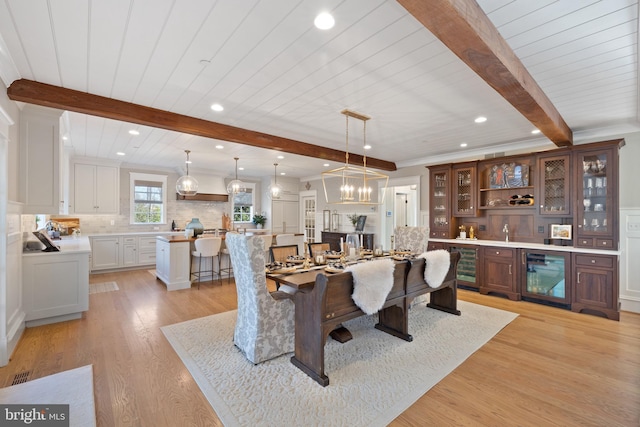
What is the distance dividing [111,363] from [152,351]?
330 millimetres

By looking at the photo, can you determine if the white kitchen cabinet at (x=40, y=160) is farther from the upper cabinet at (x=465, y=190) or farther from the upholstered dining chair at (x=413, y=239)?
the upper cabinet at (x=465, y=190)

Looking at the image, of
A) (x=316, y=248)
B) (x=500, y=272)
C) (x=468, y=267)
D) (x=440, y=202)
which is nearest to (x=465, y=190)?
(x=440, y=202)

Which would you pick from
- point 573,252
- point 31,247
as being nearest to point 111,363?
point 31,247

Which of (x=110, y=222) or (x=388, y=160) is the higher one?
(x=388, y=160)

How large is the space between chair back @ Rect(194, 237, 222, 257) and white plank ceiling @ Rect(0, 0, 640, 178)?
214 centimetres

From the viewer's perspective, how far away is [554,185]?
4473 mm

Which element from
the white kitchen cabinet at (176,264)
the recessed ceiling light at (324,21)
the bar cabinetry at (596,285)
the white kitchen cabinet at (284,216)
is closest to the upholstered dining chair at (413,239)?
the bar cabinetry at (596,285)

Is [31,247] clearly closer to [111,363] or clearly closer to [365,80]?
[111,363]

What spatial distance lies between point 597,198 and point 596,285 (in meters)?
1.21

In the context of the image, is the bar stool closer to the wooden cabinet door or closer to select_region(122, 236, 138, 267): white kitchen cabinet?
select_region(122, 236, 138, 267): white kitchen cabinet

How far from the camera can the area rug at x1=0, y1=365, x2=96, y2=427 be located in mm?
1911

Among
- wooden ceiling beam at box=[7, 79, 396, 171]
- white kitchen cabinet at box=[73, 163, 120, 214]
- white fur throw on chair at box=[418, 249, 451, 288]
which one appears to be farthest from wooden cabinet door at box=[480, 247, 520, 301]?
white kitchen cabinet at box=[73, 163, 120, 214]

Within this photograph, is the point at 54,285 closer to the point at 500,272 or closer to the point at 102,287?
the point at 102,287

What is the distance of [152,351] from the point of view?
111 inches
